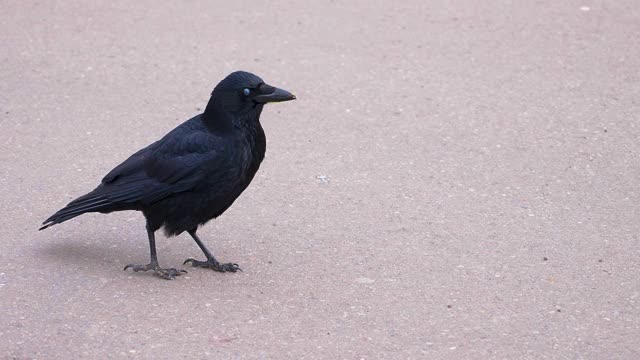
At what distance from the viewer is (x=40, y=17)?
8.70 meters

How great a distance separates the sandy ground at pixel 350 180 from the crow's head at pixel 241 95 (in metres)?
0.81

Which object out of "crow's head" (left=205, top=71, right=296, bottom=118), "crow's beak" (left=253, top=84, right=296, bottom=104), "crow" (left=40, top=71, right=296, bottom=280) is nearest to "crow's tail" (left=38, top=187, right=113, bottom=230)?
"crow" (left=40, top=71, right=296, bottom=280)

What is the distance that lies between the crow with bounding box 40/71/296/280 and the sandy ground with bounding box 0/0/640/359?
0.29 meters

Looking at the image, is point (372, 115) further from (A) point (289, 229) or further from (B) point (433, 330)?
(B) point (433, 330)

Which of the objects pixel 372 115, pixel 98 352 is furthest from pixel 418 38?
pixel 98 352

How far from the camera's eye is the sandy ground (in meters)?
4.65

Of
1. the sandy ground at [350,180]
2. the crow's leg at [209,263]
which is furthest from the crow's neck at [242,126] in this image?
the sandy ground at [350,180]

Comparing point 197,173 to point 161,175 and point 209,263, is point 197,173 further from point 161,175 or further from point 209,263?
point 209,263

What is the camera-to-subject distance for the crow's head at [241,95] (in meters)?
5.17

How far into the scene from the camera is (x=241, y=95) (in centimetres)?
518

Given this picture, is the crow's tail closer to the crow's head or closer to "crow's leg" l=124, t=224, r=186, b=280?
"crow's leg" l=124, t=224, r=186, b=280

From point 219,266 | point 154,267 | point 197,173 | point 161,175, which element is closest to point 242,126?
point 197,173

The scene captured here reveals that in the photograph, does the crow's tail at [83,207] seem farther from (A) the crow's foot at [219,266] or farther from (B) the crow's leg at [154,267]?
(A) the crow's foot at [219,266]

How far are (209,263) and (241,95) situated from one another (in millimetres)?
883
